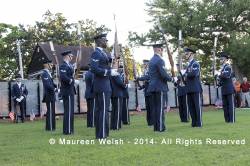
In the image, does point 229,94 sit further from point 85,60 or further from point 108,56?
point 85,60

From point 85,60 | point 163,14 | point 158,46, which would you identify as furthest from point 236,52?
point 158,46

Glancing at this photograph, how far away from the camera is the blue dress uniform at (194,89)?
1254 centimetres

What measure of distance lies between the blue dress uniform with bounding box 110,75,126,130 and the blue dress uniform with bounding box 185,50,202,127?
1.79 metres

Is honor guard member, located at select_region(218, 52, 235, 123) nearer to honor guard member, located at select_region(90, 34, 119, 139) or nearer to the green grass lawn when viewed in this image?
the green grass lawn

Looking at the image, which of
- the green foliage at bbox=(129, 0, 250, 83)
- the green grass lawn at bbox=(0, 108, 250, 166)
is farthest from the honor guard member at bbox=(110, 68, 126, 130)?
the green foliage at bbox=(129, 0, 250, 83)

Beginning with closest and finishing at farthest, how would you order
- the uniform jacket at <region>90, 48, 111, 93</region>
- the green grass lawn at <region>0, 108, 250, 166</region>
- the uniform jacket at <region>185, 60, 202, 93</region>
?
the green grass lawn at <region>0, 108, 250, 166</region>, the uniform jacket at <region>90, 48, 111, 93</region>, the uniform jacket at <region>185, 60, 202, 93</region>

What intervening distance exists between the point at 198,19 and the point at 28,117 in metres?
18.8

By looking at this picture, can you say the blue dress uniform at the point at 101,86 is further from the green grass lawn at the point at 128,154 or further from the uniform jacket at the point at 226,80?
the uniform jacket at the point at 226,80

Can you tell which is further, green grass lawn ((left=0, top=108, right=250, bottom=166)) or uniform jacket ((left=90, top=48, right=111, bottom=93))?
uniform jacket ((left=90, top=48, right=111, bottom=93))

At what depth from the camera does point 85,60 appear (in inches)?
1695

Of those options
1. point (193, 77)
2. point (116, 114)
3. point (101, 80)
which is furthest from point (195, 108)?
point (101, 80)

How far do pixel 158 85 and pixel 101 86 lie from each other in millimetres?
2062

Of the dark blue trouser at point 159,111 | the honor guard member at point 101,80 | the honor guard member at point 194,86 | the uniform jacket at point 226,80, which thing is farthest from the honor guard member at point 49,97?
the uniform jacket at point 226,80

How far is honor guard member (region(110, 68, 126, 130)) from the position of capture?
13.0 metres
